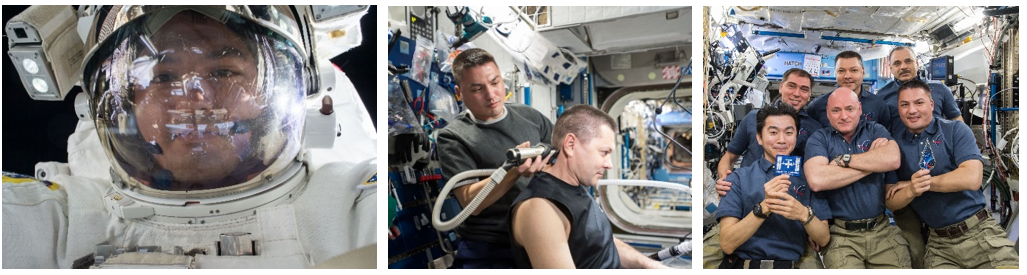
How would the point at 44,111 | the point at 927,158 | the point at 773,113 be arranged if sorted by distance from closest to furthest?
the point at 927,158 < the point at 773,113 < the point at 44,111

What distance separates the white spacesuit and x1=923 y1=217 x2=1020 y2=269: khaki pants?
8.47ft

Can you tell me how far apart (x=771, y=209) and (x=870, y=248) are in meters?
0.47

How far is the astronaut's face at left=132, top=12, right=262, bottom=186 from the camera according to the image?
2580mm

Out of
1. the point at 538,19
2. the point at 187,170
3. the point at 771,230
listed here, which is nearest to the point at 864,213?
the point at 771,230

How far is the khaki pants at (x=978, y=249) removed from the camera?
258 cm

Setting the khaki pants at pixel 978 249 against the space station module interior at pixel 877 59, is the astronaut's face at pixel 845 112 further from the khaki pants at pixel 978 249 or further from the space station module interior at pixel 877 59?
the khaki pants at pixel 978 249

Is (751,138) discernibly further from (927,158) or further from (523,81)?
(523,81)

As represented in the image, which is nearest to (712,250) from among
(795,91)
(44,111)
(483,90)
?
(795,91)

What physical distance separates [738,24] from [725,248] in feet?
3.42

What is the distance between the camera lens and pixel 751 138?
2660 mm

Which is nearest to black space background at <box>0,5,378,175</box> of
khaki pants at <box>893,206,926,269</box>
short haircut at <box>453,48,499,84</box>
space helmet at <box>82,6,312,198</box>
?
space helmet at <box>82,6,312,198</box>

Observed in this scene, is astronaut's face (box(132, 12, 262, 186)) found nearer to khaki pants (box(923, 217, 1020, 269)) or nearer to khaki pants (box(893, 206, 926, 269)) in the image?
khaki pants (box(893, 206, 926, 269))

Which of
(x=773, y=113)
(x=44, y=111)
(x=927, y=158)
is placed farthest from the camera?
(x=44, y=111)

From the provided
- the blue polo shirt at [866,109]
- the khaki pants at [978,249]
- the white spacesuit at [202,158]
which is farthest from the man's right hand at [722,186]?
the white spacesuit at [202,158]
